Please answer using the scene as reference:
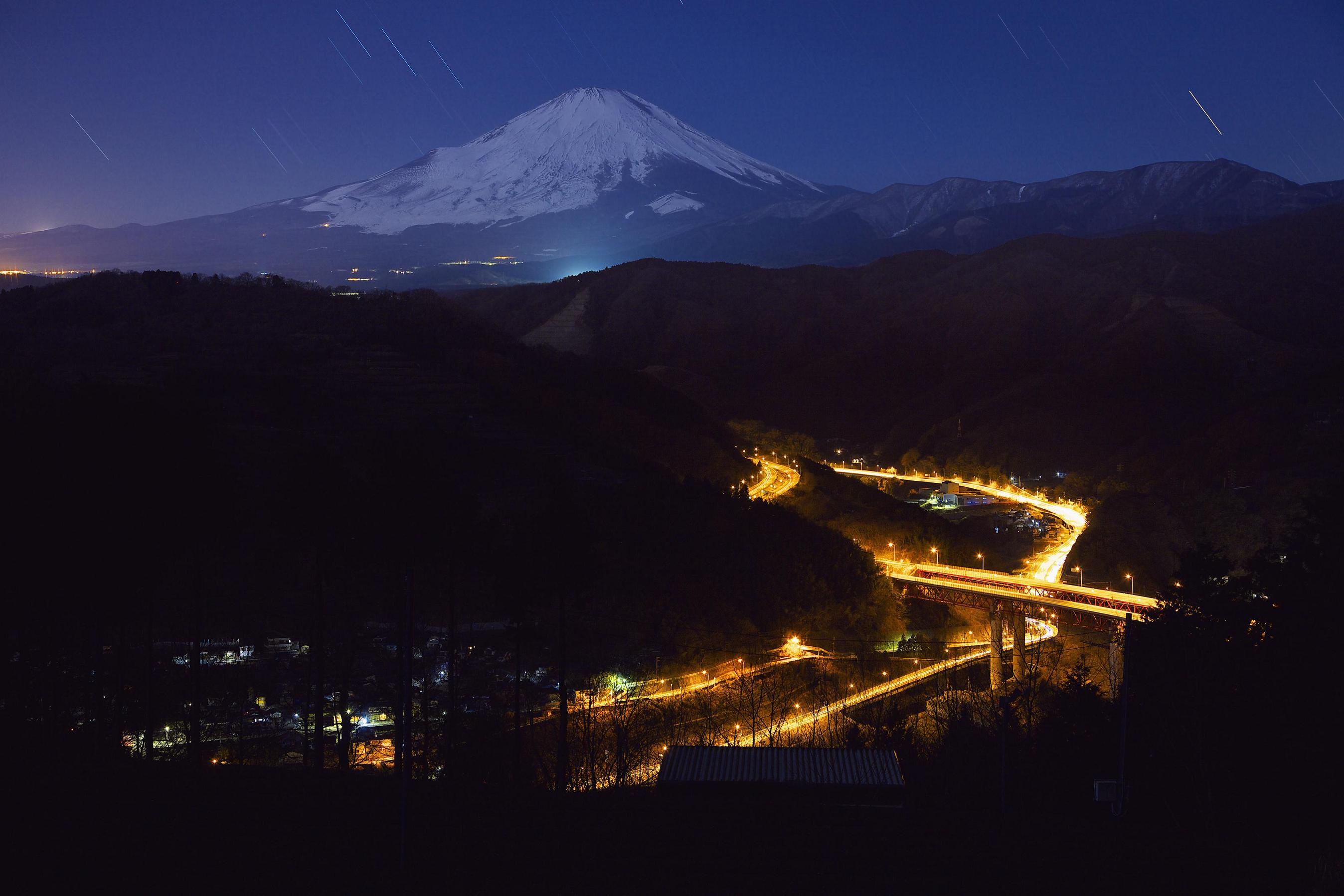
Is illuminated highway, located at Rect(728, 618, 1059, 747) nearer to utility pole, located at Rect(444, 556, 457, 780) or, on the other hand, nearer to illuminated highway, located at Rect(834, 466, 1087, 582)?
illuminated highway, located at Rect(834, 466, 1087, 582)

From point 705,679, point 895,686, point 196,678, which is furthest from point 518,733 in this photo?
point 895,686

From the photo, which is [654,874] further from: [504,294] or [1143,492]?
[504,294]

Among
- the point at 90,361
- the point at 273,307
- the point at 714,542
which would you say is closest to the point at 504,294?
the point at 273,307

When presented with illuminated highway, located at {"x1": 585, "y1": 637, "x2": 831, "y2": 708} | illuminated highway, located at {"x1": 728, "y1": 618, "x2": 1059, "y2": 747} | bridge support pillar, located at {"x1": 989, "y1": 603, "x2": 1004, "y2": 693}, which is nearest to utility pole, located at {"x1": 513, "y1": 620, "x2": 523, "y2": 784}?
illuminated highway, located at {"x1": 585, "y1": 637, "x2": 831, "y2": 708}

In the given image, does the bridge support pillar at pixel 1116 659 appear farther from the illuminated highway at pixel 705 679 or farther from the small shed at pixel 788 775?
the small shed at pixel 788 775

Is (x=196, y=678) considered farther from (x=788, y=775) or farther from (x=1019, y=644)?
(x=1019, y=644)

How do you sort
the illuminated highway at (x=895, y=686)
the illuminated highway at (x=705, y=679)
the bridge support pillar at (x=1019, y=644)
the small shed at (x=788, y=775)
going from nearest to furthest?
the small shed at (x=788, y=775)
the illuminated highway at (x=895, y=686)
the illuminated highway at (x=705, y=679)
the bridge support pillar at (x=1019, y=644)

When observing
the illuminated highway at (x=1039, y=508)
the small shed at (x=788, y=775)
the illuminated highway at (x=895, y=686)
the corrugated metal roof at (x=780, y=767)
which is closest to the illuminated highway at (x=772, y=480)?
the illuminated highway at (x=1039, y=508)
